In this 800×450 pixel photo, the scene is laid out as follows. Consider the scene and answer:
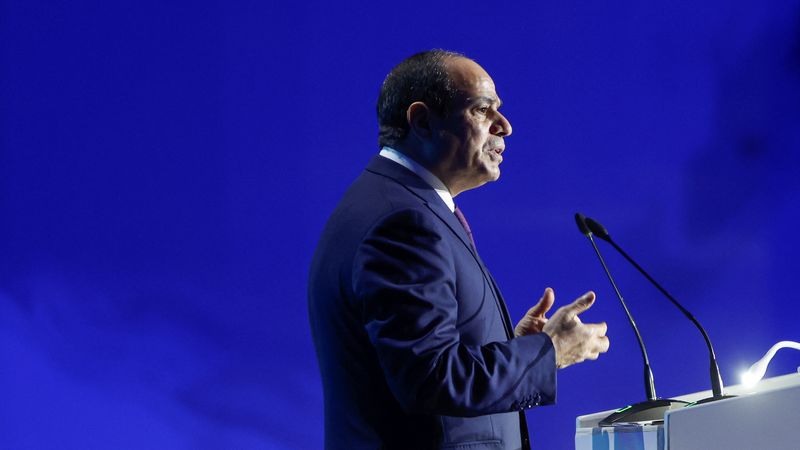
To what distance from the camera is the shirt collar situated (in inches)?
58.7

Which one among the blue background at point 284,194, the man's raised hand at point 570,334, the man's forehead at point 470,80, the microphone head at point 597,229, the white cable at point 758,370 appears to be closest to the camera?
the man's raised hand at point 570,334

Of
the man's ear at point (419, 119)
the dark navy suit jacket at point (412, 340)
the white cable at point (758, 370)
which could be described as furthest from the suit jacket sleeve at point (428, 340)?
the white cable at point (758, 370)

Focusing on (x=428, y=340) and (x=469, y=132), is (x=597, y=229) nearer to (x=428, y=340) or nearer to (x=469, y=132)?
(x=469, y=132)

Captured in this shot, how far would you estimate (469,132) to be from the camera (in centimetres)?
153

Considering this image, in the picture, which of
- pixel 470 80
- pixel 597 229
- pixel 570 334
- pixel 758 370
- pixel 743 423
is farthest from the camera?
pixel 597 229

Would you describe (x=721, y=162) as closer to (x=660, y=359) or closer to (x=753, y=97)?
(x=753, y=97)

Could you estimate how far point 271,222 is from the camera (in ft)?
9.26

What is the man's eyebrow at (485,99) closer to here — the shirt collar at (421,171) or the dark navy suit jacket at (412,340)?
the shirt collar at (421,171)

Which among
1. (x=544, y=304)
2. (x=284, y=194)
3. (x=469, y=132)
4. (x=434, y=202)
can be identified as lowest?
(x=544, y=304)

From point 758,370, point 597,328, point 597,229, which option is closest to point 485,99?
point 597,229

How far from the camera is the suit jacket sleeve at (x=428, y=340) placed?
1.16m

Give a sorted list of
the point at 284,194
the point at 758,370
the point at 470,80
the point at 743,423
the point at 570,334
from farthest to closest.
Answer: the point at 284,194 < the point at 470,80 < the point at 758,370 < the point at 570,334 < the point at 743,423

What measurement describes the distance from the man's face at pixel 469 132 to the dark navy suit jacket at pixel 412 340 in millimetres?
170

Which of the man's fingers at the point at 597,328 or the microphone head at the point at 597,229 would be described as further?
the microphone head at the point at 597,229
